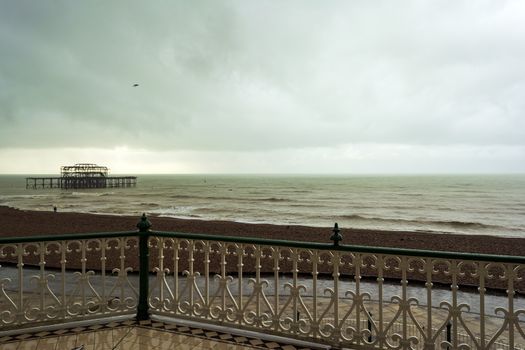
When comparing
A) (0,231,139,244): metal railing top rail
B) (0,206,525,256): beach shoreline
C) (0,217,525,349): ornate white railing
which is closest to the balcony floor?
(0,217,525,349): ornate white railing

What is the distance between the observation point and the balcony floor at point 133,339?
386 cm

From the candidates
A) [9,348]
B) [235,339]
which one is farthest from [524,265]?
[9,348]

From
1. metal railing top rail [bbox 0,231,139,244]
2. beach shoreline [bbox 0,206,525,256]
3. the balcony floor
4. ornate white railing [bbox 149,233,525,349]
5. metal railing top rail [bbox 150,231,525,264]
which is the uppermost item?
metal railing top rail [bbox 0,231,139,244]

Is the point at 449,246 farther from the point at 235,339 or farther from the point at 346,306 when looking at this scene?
the point at 235,339

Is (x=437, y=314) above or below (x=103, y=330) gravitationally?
below

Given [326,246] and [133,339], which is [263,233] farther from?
[326,246]

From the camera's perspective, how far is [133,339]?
4.04m

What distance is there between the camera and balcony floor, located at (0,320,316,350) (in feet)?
12.7

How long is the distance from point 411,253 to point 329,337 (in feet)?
4.33

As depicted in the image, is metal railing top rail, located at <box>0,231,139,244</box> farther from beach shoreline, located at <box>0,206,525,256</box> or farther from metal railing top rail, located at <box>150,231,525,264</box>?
beach shoreline, located at <box>0,206,525,256</box>

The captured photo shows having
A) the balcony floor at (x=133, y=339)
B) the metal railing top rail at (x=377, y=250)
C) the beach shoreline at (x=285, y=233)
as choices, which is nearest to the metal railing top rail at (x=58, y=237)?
the metal railing top rail at (x=377, y=250)

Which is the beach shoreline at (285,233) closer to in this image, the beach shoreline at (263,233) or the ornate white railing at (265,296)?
the beach shoreline at (263,233)

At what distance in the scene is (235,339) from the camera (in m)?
4.07

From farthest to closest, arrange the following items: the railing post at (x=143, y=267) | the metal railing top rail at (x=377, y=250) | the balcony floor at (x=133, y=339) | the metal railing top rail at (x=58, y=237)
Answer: the railing post at (x=143, y=267) → the metal railing top rail at (x=58, y=237) → the balcony floor at (x=133, y=339) → the metal railing top rail at (x=377, y=250)
